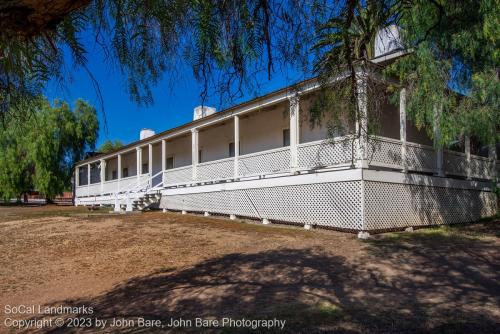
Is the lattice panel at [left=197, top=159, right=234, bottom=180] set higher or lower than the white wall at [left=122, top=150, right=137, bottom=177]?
lower

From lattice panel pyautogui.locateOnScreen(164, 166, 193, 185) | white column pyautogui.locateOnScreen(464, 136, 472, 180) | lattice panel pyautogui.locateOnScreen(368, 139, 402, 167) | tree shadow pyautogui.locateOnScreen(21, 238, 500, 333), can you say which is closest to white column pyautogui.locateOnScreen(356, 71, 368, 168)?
tree shadow pyautogui.locateOnScreen(21, 238, 500, 333)

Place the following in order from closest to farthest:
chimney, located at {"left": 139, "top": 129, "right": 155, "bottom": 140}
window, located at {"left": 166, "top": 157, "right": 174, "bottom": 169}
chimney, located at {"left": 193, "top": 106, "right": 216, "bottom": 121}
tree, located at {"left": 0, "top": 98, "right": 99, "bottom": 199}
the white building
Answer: chimney, located at {"left": 193, "top": 106, "right": 216, "bottom": 121} → the white building → window, located at {"left": 166, "top": 157, "right": 174, "bottom": 169} → chimney, located at {"left": 139, "top": 129, "right": 155, "bottom": 140} → tree, located at {"left": 0, "top": 98, "right": 99, "bottom": 199}

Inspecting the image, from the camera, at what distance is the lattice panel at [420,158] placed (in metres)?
13.2

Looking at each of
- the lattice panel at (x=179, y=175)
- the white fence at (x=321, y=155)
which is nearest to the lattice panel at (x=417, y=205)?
the white fence at (x=321, y=155)

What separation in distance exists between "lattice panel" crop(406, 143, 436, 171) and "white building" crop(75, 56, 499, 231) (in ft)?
0.11

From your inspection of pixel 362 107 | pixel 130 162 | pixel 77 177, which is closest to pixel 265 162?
pixel 362 107

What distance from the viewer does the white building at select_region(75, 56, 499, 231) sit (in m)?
11.9

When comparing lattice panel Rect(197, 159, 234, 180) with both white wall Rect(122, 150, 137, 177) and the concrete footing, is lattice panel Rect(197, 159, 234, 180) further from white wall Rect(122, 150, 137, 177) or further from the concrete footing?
white wall Rect(122, 150, 137, 177)

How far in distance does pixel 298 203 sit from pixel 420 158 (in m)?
4.23

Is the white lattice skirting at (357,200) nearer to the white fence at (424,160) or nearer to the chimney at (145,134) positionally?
the white fence at (424,160)

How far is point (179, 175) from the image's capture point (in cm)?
2016

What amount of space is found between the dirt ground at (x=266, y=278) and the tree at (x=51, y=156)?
2027 cm

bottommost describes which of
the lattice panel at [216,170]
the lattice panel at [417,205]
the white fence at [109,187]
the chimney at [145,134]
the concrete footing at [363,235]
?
the concrete footing at [363,235]

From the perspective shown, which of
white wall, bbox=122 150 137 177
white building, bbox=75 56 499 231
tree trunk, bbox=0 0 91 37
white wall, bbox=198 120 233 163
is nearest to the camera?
tree trunk, bbox=0 0 91 37
